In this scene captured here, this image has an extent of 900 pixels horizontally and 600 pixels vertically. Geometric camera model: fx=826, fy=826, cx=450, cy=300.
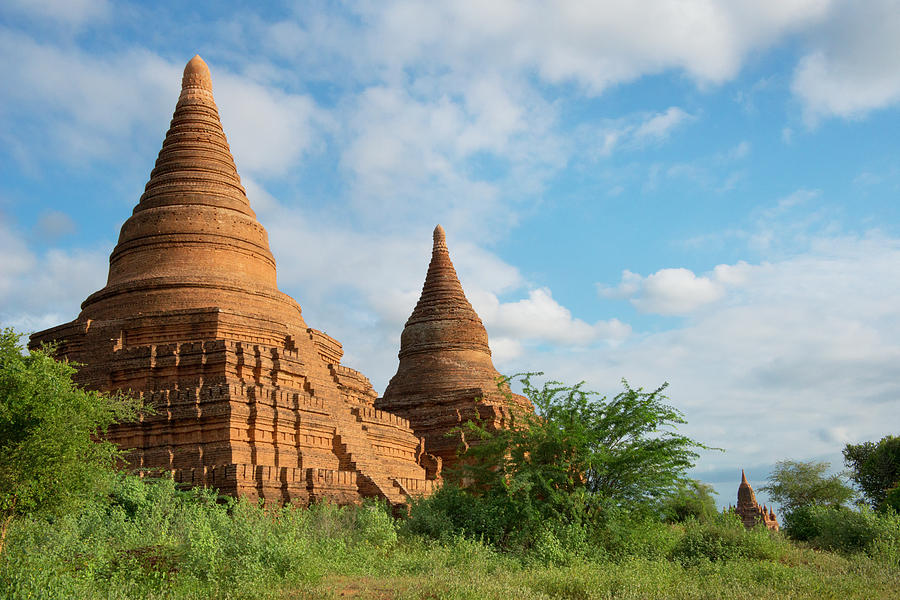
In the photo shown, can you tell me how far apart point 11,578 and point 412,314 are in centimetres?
2485

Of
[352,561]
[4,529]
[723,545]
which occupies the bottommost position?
[723,545]

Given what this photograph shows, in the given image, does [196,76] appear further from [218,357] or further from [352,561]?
[352,561]

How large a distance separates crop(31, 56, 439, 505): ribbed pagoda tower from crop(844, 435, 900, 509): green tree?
97.4 ft

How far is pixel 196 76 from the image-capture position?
2733 centimetres

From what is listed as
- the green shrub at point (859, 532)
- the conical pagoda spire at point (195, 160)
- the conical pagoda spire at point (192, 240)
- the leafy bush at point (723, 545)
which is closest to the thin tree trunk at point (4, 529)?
the conical pagoda spire at point (192, 240)

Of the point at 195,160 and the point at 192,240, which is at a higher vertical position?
the point at 195,160

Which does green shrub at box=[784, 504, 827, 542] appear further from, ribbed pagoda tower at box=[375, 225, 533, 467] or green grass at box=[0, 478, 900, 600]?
ribbed pagoda tower at box=[375, 225, 533, 467]

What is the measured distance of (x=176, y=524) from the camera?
14.6m

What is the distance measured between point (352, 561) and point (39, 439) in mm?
5021

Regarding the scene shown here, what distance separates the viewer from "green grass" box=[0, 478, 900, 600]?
1079 cm

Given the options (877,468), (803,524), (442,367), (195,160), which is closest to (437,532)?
(195,160)

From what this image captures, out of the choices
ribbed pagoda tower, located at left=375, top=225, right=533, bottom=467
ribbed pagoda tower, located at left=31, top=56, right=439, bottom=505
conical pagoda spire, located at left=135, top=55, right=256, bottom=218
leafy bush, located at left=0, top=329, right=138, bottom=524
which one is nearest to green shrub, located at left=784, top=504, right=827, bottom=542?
ribbed pagoda tower, located at left=375, top=225, right=533, bottom=467

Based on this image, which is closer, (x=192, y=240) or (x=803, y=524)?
(x=192, y=240)

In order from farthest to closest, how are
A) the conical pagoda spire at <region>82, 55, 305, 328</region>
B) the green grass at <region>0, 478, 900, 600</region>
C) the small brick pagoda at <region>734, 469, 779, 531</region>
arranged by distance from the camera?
the small brick pagoda at <region>734, 469, 779, 531</region>, the conical pagoda spire at <region>82, 55, 305, 328</region>, the green grass at <region>0, 478, 900, 600</region>
